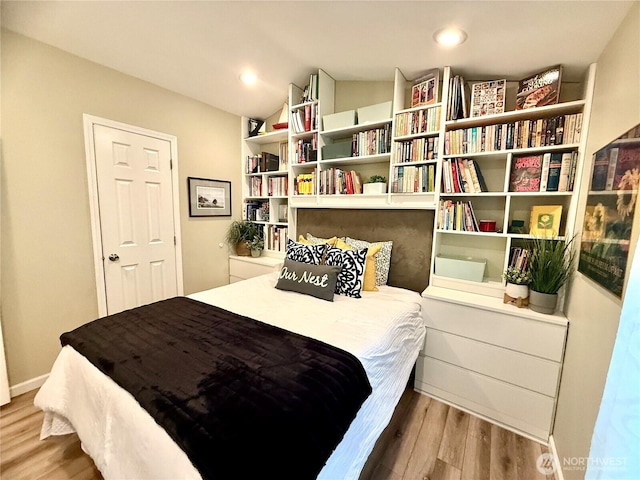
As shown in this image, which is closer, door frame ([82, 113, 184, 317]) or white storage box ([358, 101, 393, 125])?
door frame ([82, 113, 184, 317])

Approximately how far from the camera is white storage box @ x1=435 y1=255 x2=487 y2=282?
1975 millimetres

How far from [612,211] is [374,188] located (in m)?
1.46

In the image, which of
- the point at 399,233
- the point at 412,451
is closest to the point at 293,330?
the point at 412,451

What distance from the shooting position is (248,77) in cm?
248

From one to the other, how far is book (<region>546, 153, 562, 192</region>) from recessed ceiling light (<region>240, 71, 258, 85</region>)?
245 centimetres

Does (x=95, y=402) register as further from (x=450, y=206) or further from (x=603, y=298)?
(x=450, y=206)

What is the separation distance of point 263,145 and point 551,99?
2823mm

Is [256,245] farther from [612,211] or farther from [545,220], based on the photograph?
[612,211]

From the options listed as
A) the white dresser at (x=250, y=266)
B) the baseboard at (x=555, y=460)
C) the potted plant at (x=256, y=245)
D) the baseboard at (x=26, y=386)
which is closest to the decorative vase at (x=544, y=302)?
the baseboard at (x=555, y=460)

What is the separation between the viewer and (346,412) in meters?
1.05

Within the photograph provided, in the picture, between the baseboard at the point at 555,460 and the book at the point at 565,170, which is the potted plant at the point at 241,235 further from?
the baseboard at the point at 555,460

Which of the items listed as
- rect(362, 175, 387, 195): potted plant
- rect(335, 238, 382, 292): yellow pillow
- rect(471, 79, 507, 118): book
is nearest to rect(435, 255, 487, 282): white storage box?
rect(335, 238, 382, 292): yellow pillow

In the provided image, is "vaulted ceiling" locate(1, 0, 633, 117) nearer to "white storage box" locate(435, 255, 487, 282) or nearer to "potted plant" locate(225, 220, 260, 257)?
"white storage box" locate(435, 255, 487, 282)

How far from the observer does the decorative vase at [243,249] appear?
3217mm
